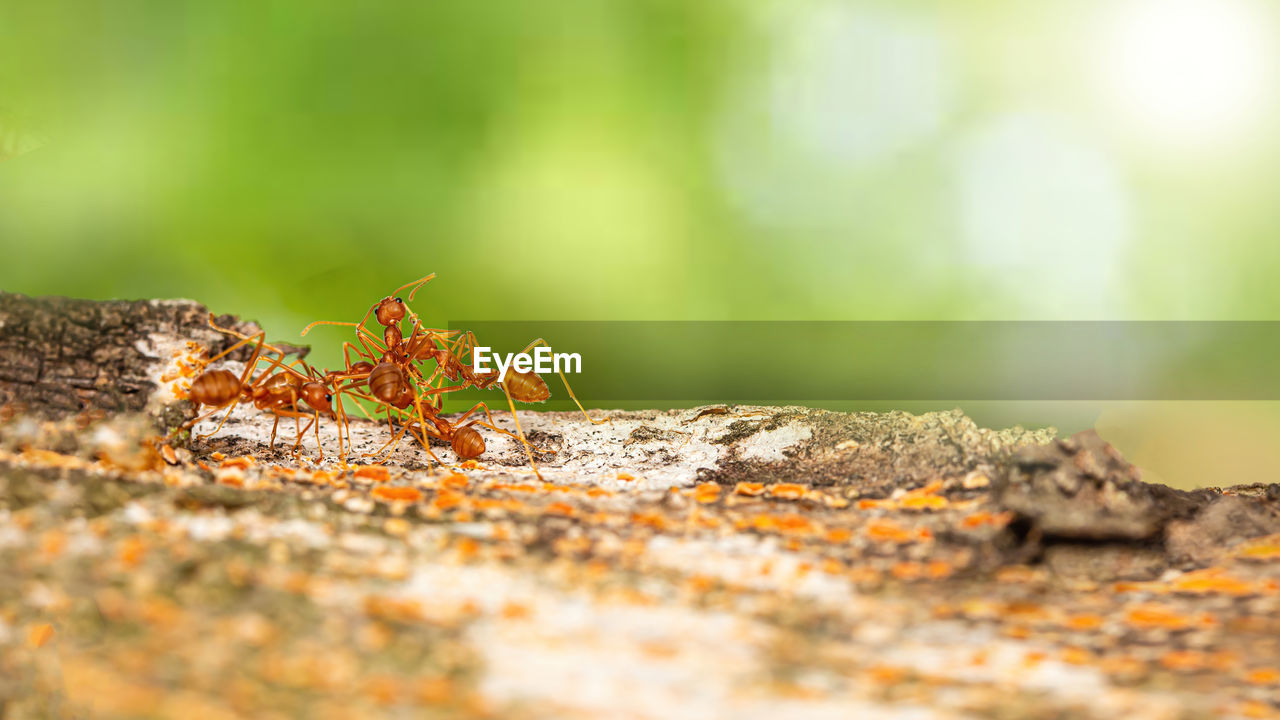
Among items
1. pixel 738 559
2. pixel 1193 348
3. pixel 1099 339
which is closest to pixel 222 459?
pixel 738 559

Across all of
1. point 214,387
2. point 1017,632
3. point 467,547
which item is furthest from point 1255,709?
point 214,387

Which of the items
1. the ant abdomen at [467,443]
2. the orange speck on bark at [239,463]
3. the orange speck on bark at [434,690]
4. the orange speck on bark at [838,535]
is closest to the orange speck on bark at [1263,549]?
the orange speck on bark at [838,535]

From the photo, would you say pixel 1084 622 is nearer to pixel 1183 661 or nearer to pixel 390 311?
pixel 1183 661

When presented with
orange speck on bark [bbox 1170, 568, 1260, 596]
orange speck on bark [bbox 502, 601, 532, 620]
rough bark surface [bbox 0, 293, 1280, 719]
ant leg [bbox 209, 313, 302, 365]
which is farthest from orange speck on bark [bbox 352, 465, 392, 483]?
orange speck on bark [bbox 1170, 568, 1260, 596]

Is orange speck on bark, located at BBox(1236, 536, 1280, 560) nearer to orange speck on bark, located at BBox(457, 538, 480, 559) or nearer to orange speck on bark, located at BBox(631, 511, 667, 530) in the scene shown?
orange speck on bark, located at BBox(631, 511, 667, 530)

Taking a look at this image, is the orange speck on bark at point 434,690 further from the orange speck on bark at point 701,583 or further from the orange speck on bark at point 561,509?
the orange speck on bark at point 561,509

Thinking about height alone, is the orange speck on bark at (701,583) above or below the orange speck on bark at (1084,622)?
above
